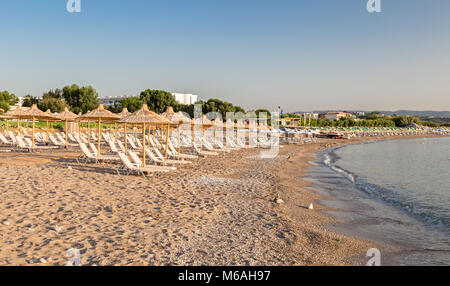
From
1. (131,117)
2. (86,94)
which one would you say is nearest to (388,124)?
(86,94)

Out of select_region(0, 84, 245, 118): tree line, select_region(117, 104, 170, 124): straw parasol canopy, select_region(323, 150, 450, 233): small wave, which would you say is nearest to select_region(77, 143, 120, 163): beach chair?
select_region(117, 104, 170, 124): straw parasol canopy

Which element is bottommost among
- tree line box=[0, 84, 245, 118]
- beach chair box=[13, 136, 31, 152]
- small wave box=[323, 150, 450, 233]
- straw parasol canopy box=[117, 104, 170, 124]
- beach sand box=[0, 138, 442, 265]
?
small wave box=[323, 150, 450, 233]

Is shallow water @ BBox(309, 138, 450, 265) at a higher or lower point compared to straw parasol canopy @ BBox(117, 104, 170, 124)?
lower

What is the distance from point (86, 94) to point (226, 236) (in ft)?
161

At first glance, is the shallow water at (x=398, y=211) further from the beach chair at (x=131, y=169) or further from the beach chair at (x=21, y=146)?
the beach chair at (x=21, y=146)

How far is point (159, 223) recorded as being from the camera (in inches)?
192

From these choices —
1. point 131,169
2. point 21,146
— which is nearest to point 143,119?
point 131,169

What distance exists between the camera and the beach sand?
3719mm

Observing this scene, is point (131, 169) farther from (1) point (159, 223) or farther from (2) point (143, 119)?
(1) point (159, 223)

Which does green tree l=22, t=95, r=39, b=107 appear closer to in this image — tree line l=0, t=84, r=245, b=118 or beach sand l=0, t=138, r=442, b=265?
tree line l=0, t=84, r=245, b=118

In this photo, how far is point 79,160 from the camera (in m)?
10.9

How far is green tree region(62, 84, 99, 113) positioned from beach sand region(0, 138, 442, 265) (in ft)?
140

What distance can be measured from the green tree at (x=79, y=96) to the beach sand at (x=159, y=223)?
140 ft
